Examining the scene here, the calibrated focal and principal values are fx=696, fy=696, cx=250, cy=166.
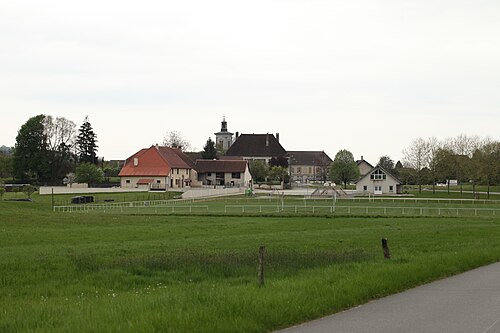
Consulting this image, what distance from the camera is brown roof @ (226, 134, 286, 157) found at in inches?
7633

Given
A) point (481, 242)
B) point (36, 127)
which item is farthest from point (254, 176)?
point (481, 242)

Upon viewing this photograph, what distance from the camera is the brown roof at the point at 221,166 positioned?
144000 mm

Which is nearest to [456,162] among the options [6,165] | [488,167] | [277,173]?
[488,167]

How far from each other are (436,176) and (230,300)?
112021 millimetres

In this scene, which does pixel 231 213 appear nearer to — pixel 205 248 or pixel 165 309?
pixel 205 248

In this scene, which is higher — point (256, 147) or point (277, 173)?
point (256, 147)

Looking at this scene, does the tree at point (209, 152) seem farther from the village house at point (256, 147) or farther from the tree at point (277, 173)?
the village house at point (256, 147)

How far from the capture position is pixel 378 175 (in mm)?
116375

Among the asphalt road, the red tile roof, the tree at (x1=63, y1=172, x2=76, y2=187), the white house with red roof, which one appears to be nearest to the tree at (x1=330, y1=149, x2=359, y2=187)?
the white house with red roof

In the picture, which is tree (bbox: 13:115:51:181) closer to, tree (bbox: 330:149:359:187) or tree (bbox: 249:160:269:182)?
tree (bbox: 249:160:269:182)

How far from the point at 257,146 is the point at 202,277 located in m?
177

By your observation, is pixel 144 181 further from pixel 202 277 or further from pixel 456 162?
pixel 202 277

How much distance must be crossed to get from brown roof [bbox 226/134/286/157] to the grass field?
160m

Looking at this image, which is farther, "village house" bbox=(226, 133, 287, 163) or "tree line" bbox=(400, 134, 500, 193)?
"village house" bbox=(226, 133, 287, 163)
